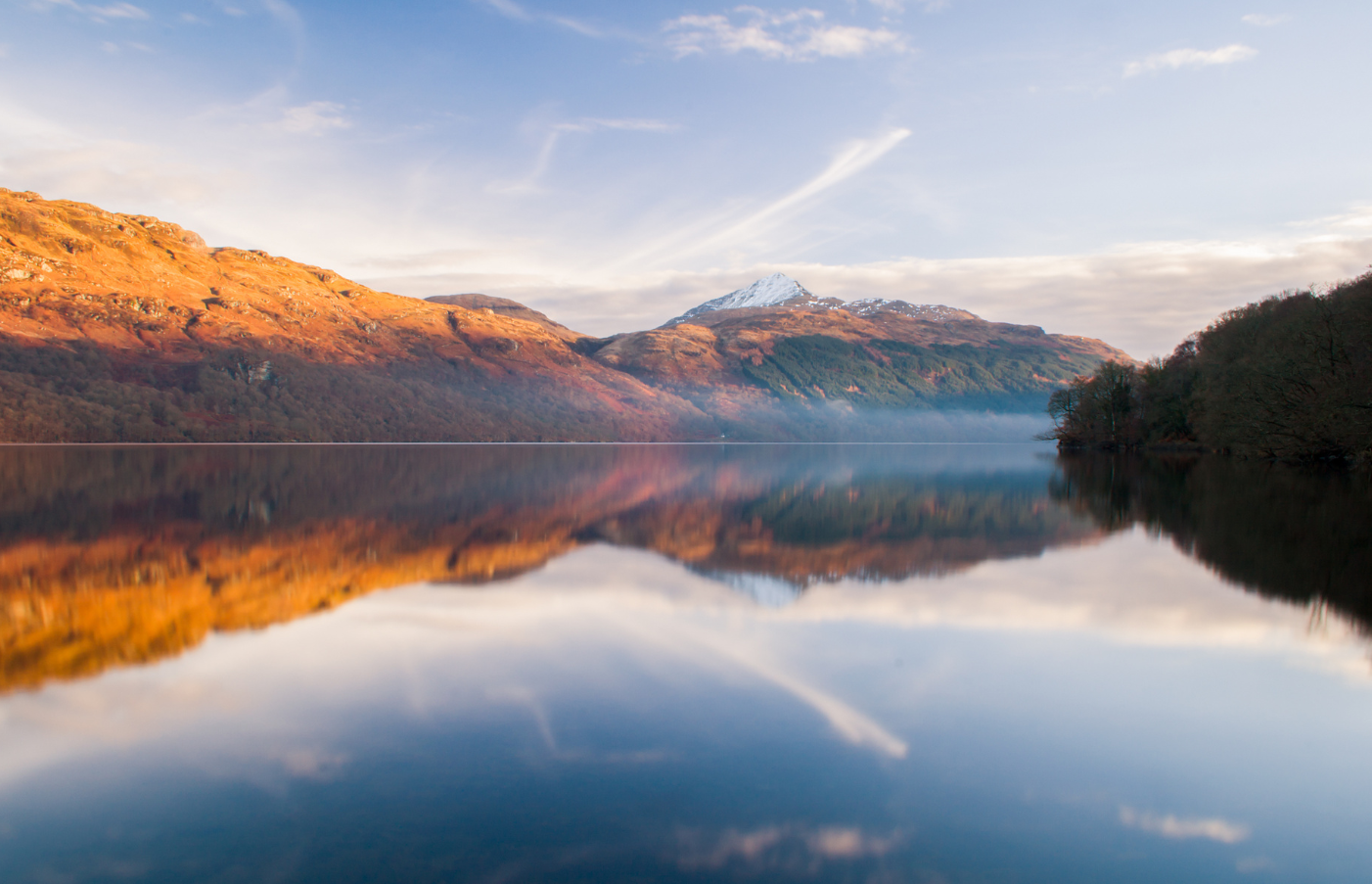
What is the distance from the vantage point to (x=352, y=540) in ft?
45.3

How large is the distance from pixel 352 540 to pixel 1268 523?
61.5 ft

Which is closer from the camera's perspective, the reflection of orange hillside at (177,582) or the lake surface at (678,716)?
the lake surface at (678,716)

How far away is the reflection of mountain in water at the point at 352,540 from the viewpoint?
26.3 feet

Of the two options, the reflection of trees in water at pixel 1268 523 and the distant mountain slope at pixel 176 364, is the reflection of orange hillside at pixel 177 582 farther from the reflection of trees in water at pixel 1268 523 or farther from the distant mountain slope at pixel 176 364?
the distant mountain slope at pixel 176 364

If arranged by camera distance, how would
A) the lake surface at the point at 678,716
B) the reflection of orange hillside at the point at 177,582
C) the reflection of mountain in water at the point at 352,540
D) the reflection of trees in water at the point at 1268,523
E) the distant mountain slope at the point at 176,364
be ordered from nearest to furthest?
the lake surface at the point at 678,716
the reflection of orange hillside at the point at 177,582
the reflection of mountain in water at the point at 352,540
the reflection of trees in water at the point at 1268,523
the distant mountain slope at the point at 176,364

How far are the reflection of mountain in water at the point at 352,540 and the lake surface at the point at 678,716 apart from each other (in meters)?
0.11

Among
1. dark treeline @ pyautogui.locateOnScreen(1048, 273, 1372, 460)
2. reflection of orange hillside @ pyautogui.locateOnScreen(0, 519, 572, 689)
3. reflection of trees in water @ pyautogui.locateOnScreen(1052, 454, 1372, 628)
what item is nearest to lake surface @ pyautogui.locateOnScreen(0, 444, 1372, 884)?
reflection of orange hillside @ pyautogui.locateOnScreen(0, 519, 572, 689)

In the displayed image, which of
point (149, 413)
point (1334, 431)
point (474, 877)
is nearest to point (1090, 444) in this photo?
point (1334, 431)

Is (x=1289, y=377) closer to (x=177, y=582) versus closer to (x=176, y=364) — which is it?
(x=177, y=582)

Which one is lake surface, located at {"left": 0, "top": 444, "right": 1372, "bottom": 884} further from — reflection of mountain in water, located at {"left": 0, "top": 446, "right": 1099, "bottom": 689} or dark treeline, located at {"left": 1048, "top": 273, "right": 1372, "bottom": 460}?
dark treeline, located at {"left": 1048, "top": 273, "right": 1372, "bottom": 460}

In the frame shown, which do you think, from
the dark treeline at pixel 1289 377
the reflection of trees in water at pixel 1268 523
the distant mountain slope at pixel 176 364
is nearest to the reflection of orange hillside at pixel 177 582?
the reflection of trees in water at pixel 1268 523

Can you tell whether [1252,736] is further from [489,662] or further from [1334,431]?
[1334,431]

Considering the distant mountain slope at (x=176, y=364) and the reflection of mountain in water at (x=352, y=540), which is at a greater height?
the distant mountain slope at (x=176, y=364)

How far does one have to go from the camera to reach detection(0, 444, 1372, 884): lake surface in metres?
3.71
